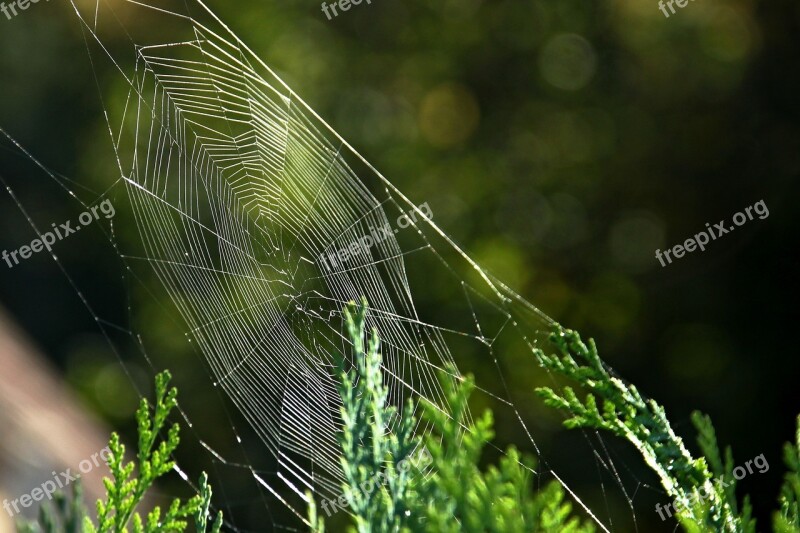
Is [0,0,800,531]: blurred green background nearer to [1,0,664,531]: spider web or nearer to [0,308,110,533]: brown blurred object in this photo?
[1,0,664,531]: spider web

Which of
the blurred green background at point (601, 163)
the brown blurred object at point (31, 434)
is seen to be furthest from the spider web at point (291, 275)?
the brown blurred object at point (31, 434)

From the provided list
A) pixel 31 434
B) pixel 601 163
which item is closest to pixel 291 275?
pixel 31 434

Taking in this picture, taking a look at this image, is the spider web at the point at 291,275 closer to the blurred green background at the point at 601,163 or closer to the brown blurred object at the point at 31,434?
the blurred green background at the point at 601,163

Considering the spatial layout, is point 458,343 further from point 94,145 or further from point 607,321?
point 94,145

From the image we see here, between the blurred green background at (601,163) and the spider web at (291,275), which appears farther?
the blurred green background at (601,163)

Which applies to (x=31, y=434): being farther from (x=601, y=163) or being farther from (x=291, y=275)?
(x=601, y=163)

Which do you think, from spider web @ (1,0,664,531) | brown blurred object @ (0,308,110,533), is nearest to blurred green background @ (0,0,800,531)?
spider web @ (1,0,664,531)
